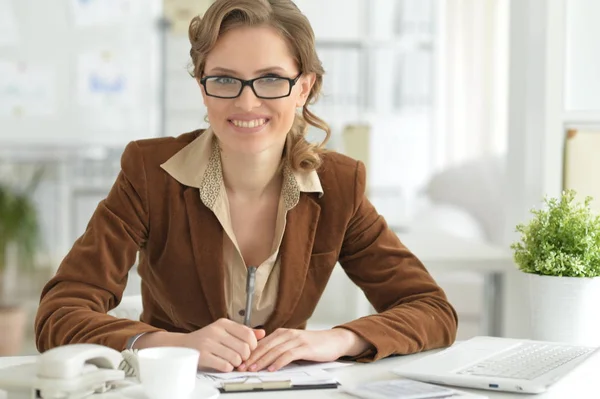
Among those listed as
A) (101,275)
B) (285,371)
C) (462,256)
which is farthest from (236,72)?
(462,256)

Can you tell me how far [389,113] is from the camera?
6000 mm

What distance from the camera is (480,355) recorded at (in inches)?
55.4

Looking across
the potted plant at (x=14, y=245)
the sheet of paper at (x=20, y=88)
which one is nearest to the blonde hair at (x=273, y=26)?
the potted plant at (x=14, y=245)

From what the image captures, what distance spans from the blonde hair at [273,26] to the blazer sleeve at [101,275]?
25 centimetres

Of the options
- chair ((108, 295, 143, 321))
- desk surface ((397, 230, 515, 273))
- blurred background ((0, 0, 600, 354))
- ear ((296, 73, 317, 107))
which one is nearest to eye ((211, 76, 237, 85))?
ear ((296, 73, 317, 107))

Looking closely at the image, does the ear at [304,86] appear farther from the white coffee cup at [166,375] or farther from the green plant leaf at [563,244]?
the white coffee cup at [166,375]

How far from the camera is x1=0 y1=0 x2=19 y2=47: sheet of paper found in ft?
15.9

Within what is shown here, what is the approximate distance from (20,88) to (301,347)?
12.7ft

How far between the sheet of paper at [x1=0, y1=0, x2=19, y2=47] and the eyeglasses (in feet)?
11.8

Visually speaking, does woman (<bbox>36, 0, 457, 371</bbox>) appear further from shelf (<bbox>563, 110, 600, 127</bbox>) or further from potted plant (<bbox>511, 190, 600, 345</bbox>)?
shelf (<bbox>563, 110, 600, 127</bbox>)

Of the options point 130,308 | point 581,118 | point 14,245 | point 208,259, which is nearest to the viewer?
point 208,259

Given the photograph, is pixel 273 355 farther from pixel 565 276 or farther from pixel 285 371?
pixel 565 276

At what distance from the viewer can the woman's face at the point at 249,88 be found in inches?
61.0

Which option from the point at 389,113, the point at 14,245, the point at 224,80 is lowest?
the point at 14,245
